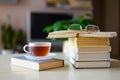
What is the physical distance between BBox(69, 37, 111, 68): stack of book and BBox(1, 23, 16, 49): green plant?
2860 millimetres

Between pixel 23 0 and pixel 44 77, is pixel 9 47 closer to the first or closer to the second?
pixel 23 0

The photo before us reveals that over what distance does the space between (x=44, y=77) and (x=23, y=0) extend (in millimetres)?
3226

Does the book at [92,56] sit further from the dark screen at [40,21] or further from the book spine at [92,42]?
the dark screen at [40,21]

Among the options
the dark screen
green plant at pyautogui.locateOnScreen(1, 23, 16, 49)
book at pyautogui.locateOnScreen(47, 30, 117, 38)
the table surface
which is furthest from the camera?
the dark screen

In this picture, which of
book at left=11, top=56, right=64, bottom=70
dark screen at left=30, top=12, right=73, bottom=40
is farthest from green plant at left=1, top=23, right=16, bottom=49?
book at left=11, top=56, right=64, bottom=70

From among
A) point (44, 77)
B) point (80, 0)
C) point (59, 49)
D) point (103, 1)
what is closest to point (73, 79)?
point (44, 77)

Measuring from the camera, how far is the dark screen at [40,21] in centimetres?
376

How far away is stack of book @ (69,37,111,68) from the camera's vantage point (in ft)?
2.73

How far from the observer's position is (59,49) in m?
3.66

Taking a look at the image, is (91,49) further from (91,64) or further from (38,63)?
(38,63)

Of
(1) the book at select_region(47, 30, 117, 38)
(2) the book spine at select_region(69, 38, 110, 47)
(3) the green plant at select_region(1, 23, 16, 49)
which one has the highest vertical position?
(1) the book at select_region(47, 30, 117, 38)

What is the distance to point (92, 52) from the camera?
0.84m

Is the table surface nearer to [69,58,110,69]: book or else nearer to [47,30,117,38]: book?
[69,58,110,69]: book

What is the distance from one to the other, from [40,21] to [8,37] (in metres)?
0.62
